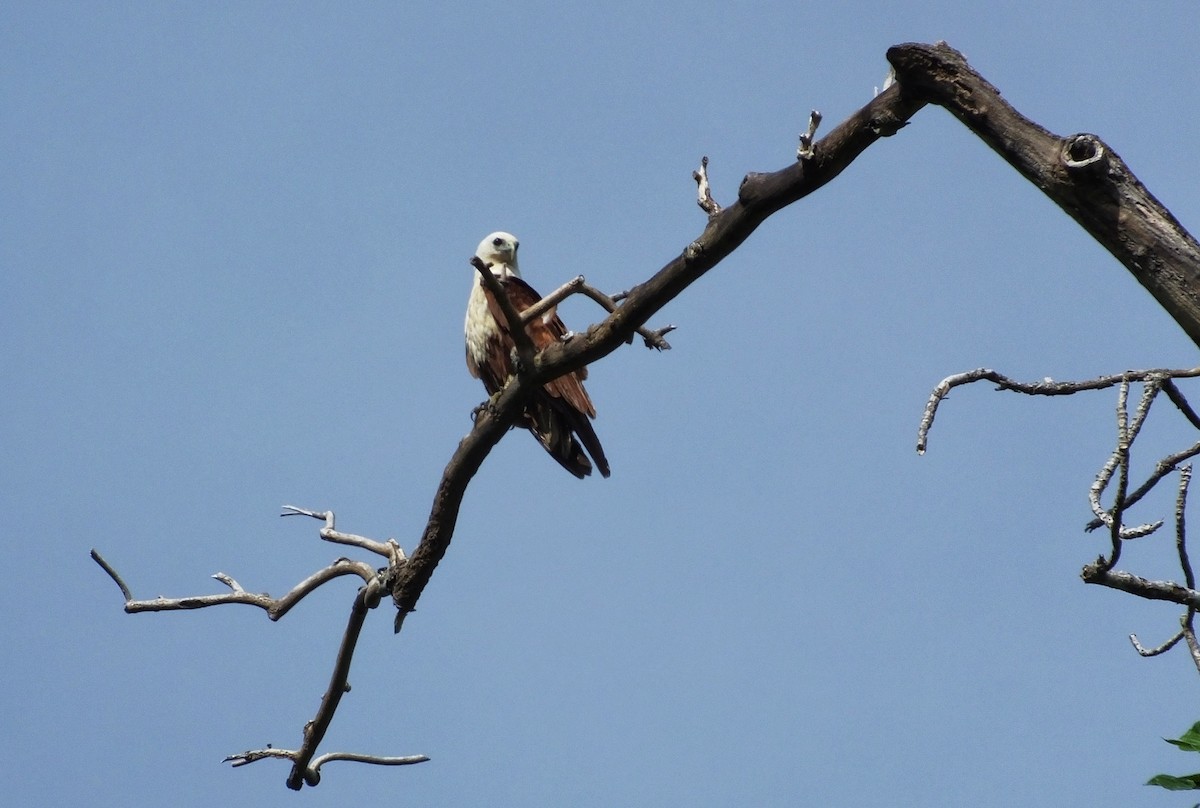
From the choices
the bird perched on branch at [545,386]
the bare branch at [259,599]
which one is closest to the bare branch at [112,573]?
the bare branch at [259,599]

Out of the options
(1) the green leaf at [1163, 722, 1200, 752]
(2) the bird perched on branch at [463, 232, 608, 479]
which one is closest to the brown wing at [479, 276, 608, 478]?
(2) the bird perched on branch at [463, 232, 608, 479]

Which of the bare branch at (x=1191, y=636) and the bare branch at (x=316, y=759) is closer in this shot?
the bare branch at (x=1191, y=636)

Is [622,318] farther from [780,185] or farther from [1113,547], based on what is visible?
[1113,547]

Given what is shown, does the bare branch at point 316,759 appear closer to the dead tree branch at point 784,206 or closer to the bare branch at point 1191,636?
the dead tree branch at point 784,206

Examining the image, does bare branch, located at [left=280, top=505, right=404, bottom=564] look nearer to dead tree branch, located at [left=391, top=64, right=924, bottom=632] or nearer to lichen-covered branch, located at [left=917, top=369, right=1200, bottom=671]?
dead tree branch, located at [left=391, top=64, right=924, bottom=632]

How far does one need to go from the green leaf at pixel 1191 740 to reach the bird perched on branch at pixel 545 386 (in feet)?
10.7

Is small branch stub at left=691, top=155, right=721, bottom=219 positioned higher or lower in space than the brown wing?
lower

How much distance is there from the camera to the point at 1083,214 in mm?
2084

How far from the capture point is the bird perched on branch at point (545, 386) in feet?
18.8

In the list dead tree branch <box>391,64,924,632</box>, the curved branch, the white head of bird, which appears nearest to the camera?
the curved branch

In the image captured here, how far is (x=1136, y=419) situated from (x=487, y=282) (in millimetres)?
1847

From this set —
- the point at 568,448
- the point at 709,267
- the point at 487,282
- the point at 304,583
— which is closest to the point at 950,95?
the point at 709,267

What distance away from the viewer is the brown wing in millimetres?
5707

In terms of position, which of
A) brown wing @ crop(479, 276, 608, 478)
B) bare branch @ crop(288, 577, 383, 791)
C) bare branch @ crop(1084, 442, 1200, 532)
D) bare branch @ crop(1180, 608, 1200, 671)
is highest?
brown wing @ crop(479, 276, 608, 478)
